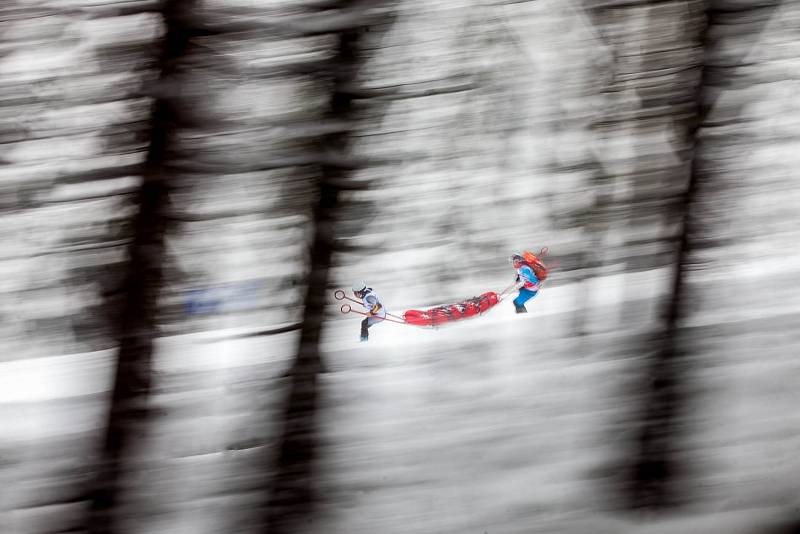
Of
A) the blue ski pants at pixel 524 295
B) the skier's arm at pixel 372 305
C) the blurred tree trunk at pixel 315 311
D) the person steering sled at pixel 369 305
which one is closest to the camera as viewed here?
the blurred tree trunk at pixel 315 311

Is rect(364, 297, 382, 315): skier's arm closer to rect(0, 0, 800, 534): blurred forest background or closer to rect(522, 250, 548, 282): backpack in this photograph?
rect(0, 0, 800, 534): blurred forest background

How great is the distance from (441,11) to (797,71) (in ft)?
6.15

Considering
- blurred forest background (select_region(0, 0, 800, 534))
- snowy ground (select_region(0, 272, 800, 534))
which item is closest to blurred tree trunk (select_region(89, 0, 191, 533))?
blurred forest background (select_region(0, 0, 800, 534))

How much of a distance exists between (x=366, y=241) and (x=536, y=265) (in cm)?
144

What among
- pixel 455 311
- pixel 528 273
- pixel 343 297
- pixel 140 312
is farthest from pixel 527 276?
pixel 140 312

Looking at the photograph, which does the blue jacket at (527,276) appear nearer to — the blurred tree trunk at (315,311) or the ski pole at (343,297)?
the ski pole at (343,297)

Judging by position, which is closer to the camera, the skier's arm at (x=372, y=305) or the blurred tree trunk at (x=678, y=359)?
the blurred tree trunk at (x=678, y=359)

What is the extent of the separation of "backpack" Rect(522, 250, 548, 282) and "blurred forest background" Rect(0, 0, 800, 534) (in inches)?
5.3

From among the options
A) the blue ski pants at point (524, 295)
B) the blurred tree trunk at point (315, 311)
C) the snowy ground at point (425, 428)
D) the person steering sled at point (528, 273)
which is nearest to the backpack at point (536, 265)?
the person steering sled at point (528, 273)

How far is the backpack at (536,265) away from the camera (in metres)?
4.41

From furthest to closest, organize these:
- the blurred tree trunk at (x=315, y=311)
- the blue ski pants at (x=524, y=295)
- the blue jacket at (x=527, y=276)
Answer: the blue ski pants at (x=524, y=295), the blue jacket at (x=527, y=276), the blurred tree trunk at (x=315, y=311)

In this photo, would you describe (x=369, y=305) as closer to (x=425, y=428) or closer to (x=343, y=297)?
(x=343, y=297)

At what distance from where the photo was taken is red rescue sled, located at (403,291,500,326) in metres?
4.68

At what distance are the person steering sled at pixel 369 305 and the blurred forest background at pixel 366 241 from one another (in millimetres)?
95
